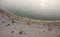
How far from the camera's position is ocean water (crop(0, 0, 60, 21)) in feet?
3.23

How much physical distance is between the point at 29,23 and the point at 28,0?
27cm

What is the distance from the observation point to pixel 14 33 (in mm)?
808

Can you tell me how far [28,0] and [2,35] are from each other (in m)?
0.44

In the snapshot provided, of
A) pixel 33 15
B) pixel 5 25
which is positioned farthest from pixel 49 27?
pixel 5 25

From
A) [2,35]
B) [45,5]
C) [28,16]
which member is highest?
[45,5]

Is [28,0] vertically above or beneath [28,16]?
above

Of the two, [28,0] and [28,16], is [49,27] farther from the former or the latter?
[28,0]

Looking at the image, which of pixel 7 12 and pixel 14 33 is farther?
pixel 7 12

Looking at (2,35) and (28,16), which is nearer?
(2,35)

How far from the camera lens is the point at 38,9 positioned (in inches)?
40.0

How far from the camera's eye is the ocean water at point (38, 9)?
0.99 m

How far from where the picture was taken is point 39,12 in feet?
3.32

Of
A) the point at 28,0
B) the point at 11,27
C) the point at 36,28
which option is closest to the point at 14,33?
the point at 11,27

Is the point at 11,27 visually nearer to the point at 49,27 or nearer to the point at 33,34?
the point at 33,34
